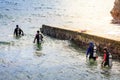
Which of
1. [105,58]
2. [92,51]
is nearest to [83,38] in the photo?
[92,51]

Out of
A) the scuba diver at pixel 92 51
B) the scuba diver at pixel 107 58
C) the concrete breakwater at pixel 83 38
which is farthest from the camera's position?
the concrete breakwater at pixel 83 38

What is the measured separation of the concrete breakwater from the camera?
29584 mm

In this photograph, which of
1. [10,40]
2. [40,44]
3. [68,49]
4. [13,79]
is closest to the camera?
[13,79]

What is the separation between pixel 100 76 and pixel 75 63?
398 cm

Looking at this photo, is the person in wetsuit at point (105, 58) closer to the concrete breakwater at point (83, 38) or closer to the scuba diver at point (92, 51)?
the scuba diver at point (92, 51)

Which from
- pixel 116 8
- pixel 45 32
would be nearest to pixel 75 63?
pixel 45 32

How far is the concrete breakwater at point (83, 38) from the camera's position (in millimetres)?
29584

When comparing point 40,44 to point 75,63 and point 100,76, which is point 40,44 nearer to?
point 75,63

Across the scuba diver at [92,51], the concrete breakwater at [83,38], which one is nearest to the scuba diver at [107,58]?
the scuba diver at [92,51]

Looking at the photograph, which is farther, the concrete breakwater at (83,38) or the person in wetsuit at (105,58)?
the concrete breakwater at (83,38)

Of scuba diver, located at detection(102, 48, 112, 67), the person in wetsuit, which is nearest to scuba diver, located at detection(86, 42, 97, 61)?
the person in wetsuit

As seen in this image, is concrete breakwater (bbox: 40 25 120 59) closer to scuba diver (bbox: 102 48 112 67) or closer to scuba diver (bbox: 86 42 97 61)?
scuba diver (bbox: 86 42 97 61)

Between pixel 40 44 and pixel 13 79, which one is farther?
pixel 40 44

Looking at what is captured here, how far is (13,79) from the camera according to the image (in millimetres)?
22875
